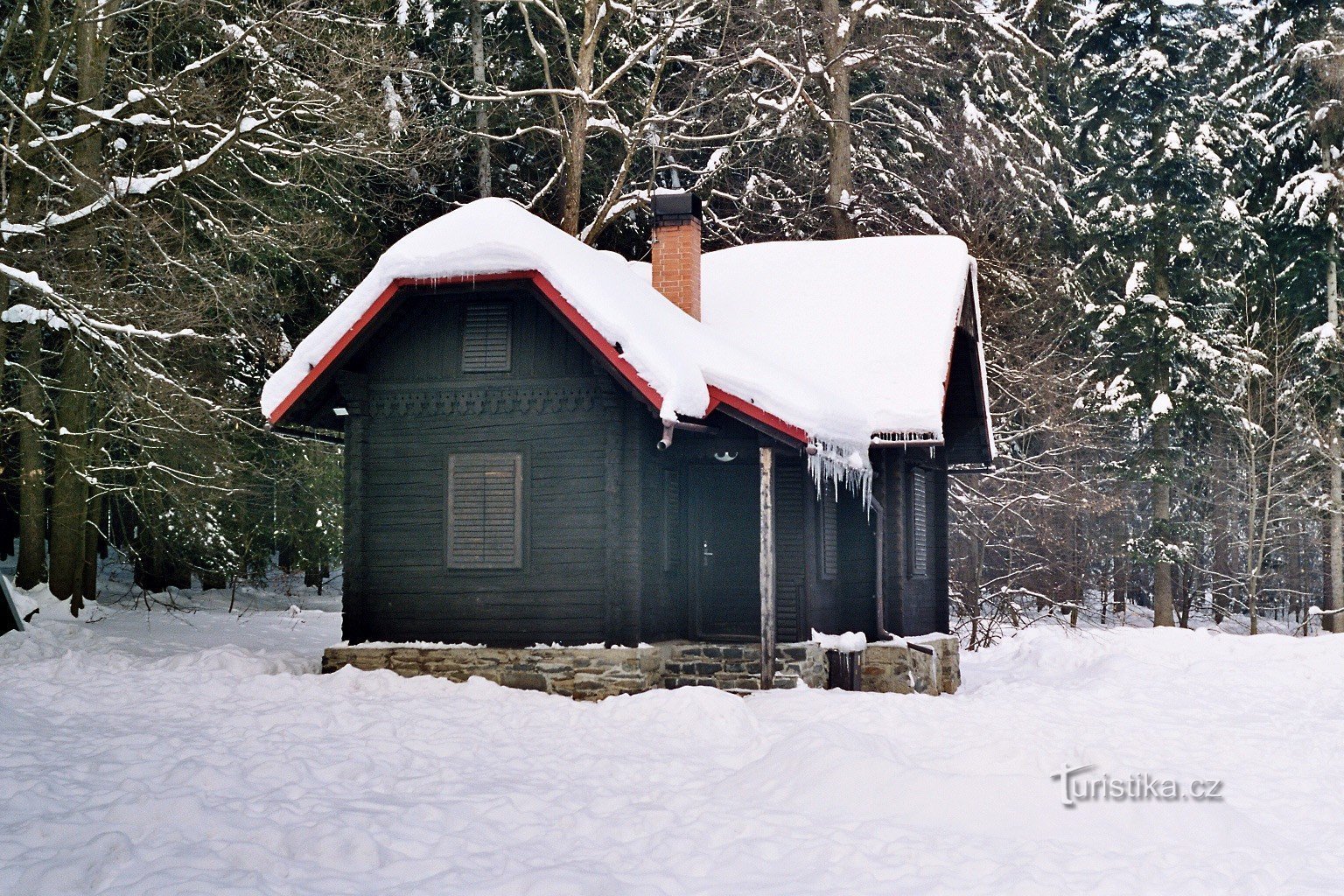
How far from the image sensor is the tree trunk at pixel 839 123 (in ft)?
76.3

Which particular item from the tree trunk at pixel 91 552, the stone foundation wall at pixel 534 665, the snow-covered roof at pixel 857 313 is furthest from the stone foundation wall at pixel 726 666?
the tree trunk at pixel 91 552

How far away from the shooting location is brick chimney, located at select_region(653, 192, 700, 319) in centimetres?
1573

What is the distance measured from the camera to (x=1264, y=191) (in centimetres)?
2980

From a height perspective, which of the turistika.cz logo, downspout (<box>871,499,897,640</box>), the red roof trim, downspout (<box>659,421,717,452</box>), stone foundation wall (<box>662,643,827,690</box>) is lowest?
the turistika.cz logo

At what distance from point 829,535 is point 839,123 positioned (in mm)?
10716

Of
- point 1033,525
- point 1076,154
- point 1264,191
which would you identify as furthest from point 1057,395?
point 1264,191

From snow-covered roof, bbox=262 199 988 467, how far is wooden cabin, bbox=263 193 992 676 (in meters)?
0.04

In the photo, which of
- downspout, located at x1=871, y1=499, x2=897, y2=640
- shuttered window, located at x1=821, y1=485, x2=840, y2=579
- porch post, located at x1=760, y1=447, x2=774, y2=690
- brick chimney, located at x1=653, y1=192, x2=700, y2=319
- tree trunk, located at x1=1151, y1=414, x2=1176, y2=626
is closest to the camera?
porch post, located at x1=760, y1=447, x2=774, y2=690

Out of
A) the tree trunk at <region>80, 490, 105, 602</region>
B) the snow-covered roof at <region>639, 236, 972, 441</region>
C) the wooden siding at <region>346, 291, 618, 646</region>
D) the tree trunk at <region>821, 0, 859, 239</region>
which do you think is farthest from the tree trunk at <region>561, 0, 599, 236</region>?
the tree trunk at <region>80, 490, 105, 602</region>

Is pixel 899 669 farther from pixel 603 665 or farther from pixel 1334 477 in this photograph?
pixel 1334 477

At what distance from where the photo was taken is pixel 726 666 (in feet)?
43.7

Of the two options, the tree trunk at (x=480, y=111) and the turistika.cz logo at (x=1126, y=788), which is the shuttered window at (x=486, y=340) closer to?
the turistika.cz logo at (x=1126, y=788)

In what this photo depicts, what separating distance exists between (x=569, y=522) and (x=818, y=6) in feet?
51.1

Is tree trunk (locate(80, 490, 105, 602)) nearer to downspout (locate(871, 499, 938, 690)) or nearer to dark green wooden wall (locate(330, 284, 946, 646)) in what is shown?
dark green wooden wall (locate(330, 284, 946, 646))
